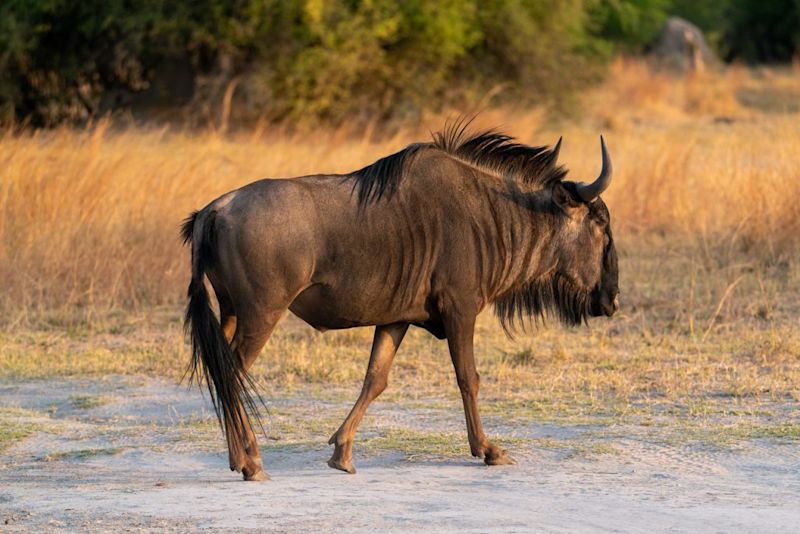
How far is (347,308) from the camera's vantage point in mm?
6219

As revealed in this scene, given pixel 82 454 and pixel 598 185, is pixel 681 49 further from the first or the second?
pixel 82 454

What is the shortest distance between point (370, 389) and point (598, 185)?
4.48ft

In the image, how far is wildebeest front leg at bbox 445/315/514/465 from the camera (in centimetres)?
631

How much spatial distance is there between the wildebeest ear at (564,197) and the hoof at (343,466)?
1.51 m

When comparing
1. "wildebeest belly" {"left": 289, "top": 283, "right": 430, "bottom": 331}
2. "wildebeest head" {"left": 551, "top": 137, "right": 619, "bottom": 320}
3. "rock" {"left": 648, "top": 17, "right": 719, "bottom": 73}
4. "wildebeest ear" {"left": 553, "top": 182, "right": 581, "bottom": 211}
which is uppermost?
"rock" {"left": 648, "top": 17, "right": 719, "bottom": 73}

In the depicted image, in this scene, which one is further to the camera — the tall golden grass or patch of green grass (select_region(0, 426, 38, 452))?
the tall golden grass

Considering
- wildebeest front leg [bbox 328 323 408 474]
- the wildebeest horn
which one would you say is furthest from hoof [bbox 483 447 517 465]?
the wildebeest horn

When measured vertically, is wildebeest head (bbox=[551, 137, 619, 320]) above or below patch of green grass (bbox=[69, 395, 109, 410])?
above

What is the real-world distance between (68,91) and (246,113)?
311cm

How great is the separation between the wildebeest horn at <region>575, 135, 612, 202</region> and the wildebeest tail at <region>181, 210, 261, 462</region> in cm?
169

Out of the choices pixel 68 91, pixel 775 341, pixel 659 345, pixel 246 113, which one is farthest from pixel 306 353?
pixel 68 91

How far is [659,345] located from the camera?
945cm

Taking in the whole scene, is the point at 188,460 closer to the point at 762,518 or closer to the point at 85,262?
the point at 762,518

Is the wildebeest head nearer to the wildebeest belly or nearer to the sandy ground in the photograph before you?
the sandy ground
